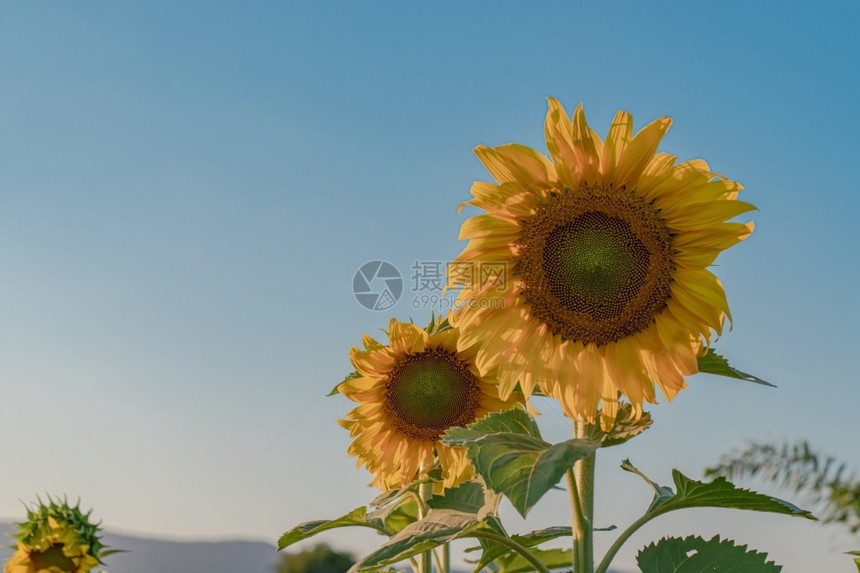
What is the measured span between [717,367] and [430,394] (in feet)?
5.33

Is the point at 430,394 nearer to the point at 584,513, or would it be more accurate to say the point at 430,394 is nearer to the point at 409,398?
the point at 409,398

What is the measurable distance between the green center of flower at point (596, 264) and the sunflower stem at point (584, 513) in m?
0.56

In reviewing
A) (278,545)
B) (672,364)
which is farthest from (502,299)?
(278,545)

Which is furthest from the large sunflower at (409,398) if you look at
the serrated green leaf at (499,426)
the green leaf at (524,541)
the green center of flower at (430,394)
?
the serrated green leaf at (499,426)

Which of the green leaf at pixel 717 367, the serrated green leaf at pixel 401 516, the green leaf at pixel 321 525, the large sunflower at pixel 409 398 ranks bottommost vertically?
the green leaf at pixel 321 525

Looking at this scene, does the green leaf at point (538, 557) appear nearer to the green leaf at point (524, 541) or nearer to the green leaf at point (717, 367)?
the green leaf at point (524, 541)

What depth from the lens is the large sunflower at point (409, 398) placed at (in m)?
3.68

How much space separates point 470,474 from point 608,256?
1217mm

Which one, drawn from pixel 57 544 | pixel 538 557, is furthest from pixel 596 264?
pixel 57 544

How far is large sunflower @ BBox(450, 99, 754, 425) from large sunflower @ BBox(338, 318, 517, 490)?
0.97 meters

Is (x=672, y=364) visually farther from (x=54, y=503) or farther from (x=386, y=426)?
(x=54, y=503)

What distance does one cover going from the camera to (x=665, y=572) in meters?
2.41

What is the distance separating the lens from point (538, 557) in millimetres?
3488

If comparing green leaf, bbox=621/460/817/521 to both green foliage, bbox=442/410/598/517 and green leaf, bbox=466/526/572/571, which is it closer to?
green leaf, bbox=466/526/572/571
